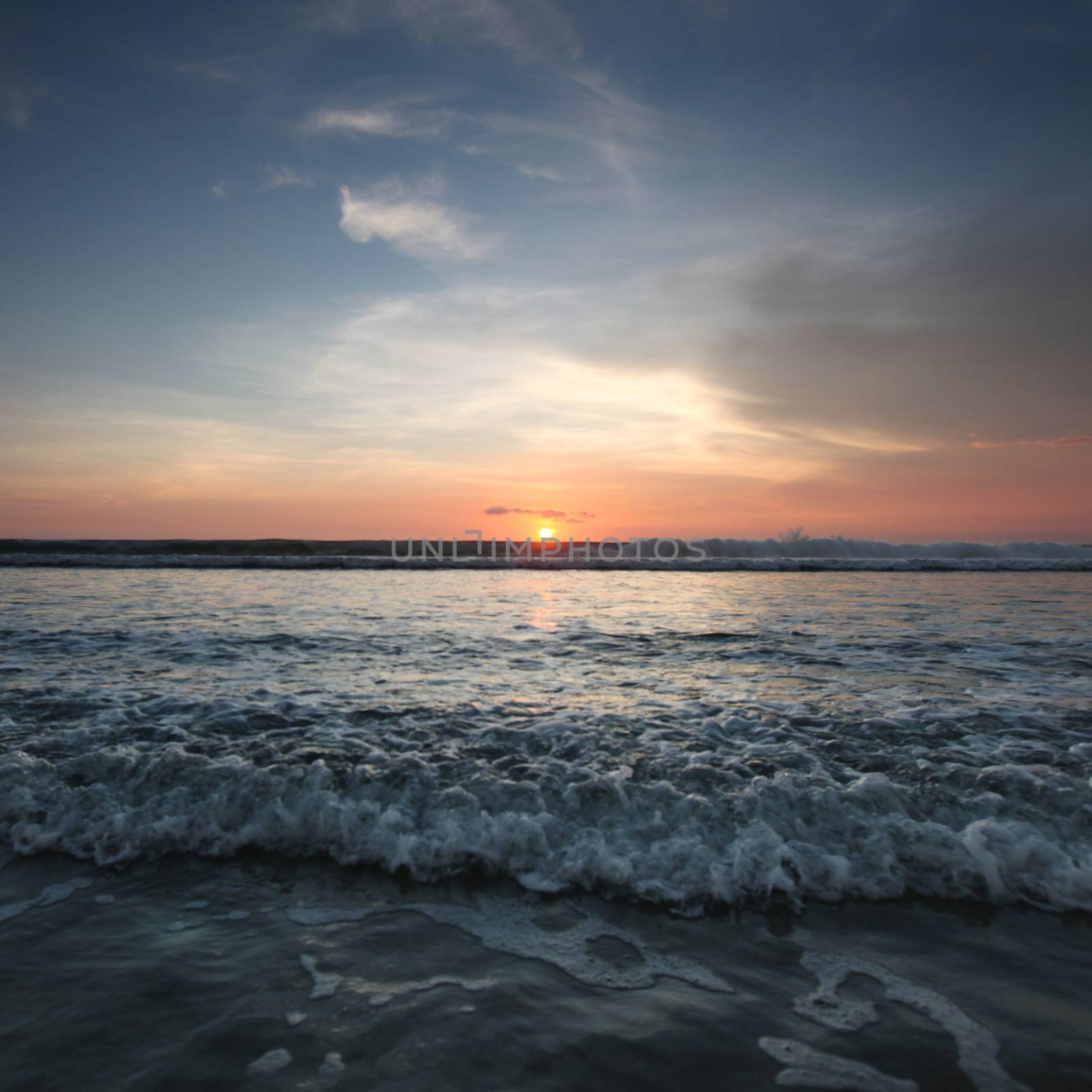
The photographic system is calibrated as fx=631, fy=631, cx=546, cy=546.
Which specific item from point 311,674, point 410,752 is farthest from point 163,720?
point 410,752

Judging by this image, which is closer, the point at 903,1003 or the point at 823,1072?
the point at 823,1072

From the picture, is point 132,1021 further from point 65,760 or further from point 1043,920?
point 1043,920

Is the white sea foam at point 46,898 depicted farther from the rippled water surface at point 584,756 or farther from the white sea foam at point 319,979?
the white sea foam at point 319,979

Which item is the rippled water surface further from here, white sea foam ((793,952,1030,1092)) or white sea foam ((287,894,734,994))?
white sea foam ((793,952,1030,1092))

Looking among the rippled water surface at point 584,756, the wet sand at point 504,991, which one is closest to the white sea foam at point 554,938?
the wet sand at point 504,991

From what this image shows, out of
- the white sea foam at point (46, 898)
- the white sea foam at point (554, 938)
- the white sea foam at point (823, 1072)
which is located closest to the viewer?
the white sea foam at point (823, 1072)

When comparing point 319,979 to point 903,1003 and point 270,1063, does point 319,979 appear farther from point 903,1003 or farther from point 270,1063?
point 903,1003

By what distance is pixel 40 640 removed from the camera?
891 cm

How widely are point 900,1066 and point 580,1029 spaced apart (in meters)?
1.13

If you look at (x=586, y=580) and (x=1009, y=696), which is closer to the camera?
(x=1009, y=696)

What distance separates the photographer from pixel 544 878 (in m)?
3.41

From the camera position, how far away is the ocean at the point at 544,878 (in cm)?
229

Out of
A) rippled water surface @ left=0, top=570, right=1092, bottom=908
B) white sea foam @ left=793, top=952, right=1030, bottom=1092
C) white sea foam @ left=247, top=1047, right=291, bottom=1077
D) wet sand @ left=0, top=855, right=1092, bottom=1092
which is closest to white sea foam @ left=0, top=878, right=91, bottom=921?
wet sand @ left=0, top=855, right=1092, bottom=1092

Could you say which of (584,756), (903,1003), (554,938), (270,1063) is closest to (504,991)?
(554,938)
